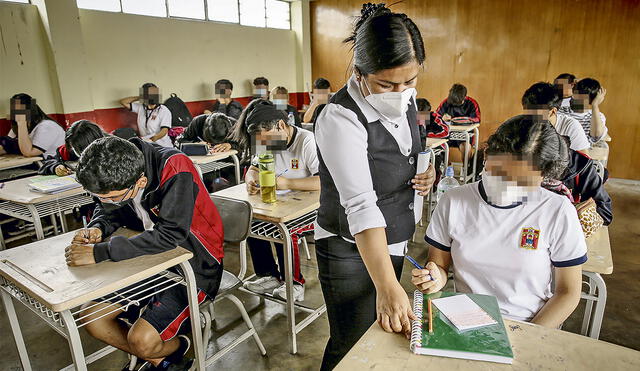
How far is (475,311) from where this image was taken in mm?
955

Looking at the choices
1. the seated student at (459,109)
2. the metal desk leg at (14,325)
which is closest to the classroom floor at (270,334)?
the metal desk leg at (14,325)

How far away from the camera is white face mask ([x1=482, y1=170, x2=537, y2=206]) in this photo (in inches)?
45.6

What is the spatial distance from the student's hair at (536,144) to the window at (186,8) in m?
5.84

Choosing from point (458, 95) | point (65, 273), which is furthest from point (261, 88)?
point (65, 273)

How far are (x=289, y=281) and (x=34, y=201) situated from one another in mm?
1619

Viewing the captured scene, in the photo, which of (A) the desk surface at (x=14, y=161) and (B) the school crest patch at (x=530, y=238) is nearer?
(B) the school crest patch at (x=530, y=238)

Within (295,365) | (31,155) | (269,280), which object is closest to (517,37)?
(269,280)

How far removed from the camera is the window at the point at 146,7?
532 cm

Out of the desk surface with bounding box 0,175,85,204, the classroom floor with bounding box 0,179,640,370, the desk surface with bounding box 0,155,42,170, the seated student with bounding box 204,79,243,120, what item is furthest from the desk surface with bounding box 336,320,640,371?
the seated student with bounding box 204,79,243,120

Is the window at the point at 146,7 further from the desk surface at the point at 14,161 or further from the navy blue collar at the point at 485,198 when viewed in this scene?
the navy blue collar at the point at 485,198

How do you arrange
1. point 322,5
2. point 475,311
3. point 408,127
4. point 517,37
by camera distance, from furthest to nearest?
point 322,5 < point 517,37 < point 408,127 < point 475,311

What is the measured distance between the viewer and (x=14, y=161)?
369 centimetres

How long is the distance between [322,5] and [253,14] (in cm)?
136

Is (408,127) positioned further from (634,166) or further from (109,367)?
(634,166)
